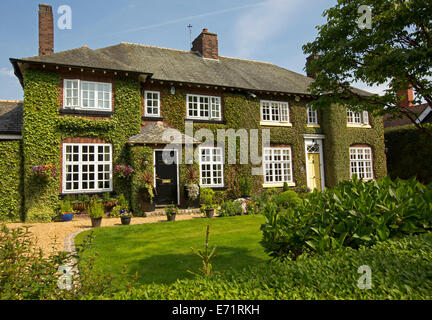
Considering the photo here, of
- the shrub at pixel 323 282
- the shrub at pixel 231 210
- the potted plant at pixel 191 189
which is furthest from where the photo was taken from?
the potted plant at pixel 191 189

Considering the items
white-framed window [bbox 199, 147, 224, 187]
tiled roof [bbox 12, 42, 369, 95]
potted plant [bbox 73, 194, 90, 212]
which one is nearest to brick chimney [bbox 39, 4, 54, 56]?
tiled roof [bbox 12, 42, 369, 95]

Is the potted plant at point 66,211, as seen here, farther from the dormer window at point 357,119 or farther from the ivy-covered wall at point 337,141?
Result: the dormer window at point 357,119

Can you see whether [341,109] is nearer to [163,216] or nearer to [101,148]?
[163,216]

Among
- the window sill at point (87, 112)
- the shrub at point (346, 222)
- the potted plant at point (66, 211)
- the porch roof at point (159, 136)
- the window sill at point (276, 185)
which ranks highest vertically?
the window sill at point (87, 112)

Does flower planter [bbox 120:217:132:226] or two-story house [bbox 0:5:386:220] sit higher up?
two-story house [bbox 0:5:386:220]

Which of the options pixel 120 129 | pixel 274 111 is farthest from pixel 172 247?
pixel 274 111

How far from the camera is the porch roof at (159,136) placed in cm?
1355

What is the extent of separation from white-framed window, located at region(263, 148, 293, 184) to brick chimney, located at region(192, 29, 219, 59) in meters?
8.29

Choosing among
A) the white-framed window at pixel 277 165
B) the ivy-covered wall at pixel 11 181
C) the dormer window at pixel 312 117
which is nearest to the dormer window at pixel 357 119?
the dormer window at pixel 312 117

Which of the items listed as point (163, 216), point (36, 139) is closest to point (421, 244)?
point (163, 216)

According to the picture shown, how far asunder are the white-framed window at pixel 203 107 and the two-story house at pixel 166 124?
60mm

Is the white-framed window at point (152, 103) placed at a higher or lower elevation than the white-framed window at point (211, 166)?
higher

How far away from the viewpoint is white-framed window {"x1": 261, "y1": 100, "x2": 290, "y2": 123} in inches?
720

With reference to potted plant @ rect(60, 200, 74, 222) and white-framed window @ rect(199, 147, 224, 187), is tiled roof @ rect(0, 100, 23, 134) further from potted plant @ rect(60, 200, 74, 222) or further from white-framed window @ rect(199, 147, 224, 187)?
white-framed window @ rect(199, 147, 224, 187)
